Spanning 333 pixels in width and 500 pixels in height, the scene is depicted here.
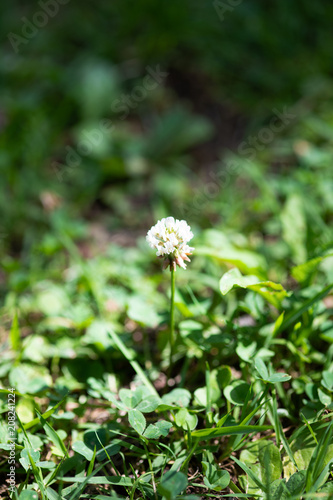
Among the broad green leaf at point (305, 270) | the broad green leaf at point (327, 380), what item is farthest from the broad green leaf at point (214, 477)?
the broad green leaf at point (305, 270)

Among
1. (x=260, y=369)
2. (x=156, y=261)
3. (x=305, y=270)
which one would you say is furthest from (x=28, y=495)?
(x=156, y=261)

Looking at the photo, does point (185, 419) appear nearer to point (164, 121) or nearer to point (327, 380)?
point (327, 380)

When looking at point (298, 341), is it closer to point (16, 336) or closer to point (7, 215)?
point (16, 336)

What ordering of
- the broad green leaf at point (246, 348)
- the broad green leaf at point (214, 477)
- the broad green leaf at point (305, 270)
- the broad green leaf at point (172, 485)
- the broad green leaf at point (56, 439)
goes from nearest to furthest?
the broad green leaf at point (172, 485) → the broad green leaf at point (214, 477) → the broad green leaf at point (56, 439) → the broad green leaf at point (246, 348) → the broad green leaf at point (305, 270)

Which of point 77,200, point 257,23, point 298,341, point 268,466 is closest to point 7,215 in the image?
point 77,200

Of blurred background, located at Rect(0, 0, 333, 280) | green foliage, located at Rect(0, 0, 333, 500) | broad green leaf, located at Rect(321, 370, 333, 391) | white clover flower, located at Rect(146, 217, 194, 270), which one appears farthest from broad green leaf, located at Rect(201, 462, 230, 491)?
blurred background, located at Rect(0, 0, 333, 280)

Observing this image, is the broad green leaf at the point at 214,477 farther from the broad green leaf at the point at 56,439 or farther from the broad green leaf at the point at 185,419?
the broad green leaf at the point at 56,439

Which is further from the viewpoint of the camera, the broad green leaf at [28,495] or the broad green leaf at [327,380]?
the broad green leaf at [327,380]
